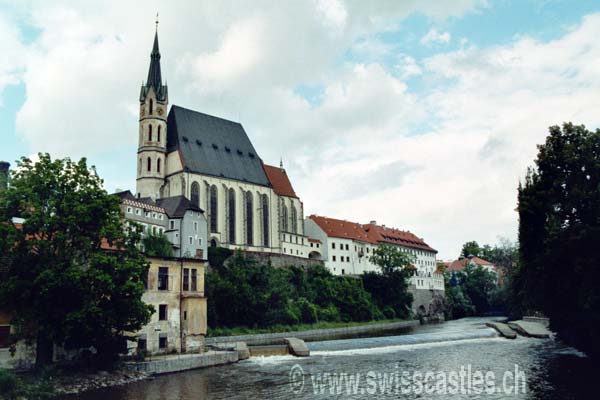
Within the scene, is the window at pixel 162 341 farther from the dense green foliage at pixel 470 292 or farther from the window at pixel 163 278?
the dense green foliage at pixel 470 292

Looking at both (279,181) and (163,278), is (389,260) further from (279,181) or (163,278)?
(163,278)

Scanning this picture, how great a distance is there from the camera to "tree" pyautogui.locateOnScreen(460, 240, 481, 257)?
602 ft

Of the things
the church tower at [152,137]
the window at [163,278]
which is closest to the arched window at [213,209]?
the church tower at [152,137]

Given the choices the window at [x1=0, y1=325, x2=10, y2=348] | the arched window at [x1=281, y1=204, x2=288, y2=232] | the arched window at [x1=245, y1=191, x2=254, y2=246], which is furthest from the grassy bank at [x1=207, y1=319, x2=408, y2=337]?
the window at [x1=0, y1=325, x2=10, y2=348]

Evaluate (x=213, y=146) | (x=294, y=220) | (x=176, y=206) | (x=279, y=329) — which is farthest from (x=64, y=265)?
(x=294, y=220)

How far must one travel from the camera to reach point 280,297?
2697 inches

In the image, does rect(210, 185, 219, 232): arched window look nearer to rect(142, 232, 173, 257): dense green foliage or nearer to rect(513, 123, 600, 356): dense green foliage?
rect(142, 232, 173, 257): dense green foliage

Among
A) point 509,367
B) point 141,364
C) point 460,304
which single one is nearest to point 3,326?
point 141,364

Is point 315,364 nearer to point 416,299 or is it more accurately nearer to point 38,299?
point 38,299

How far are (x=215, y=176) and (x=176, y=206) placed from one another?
15.5 metres

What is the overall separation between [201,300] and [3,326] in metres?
14.0

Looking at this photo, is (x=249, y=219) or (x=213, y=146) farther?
(x=213, y=146)

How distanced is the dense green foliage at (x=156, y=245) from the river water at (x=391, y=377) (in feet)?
82.0

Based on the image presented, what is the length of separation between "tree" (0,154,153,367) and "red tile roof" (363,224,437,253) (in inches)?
3325
